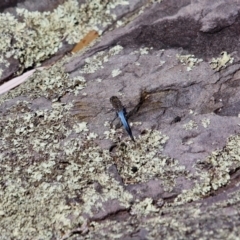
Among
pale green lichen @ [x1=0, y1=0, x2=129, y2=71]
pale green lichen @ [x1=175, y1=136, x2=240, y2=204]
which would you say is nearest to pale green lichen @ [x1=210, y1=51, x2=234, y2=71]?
pale green lichen @ [x1=175, y1=136, x2=240, y2=204]

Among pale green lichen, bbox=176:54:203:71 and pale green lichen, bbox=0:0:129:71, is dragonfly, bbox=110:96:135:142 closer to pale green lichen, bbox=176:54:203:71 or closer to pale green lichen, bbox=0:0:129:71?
pale green lichen, bbox=176:54:203:71

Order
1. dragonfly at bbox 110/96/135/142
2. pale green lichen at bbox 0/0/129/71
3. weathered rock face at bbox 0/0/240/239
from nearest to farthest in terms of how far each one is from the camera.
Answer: weathered rock face at bbox 0/0/240/239 → dragonfly at bbox 110/96/135/142 → pale green lichen at bbox 0/0/129/71

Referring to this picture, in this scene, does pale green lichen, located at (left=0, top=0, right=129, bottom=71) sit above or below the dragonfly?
above

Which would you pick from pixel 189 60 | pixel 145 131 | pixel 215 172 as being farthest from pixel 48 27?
pixel 215 172

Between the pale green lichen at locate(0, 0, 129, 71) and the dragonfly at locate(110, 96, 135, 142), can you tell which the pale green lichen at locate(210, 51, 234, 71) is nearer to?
the dragonfly at locate(110, 96, 135, 142)

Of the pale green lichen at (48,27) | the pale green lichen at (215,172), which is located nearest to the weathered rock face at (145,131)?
the pale green lichen at (215,172)

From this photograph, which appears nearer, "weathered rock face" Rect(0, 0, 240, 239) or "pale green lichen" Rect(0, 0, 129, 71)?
"weathered rock face" Rect(0, 0, 240, 239)

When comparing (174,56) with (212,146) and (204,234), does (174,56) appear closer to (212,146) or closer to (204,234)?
(212,146)

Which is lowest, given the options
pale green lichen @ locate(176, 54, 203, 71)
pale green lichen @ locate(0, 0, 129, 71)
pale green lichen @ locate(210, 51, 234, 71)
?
pale green lichen @ locate(210, 51, 234, 71)

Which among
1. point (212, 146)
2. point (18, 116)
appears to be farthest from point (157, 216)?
point (18, 116)

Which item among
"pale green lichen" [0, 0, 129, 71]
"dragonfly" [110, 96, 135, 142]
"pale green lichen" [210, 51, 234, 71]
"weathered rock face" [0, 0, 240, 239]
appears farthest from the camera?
"pale green lichen" [0, 0, 129, 71]
